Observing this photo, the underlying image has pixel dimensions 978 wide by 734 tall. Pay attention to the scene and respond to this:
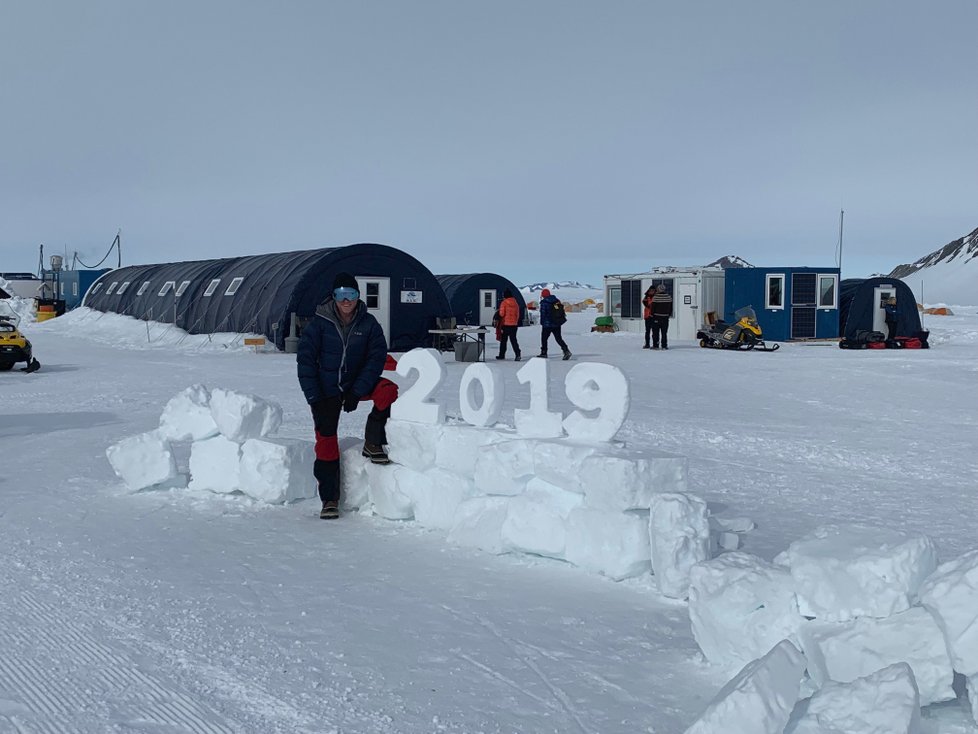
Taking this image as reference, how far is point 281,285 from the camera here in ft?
75.3

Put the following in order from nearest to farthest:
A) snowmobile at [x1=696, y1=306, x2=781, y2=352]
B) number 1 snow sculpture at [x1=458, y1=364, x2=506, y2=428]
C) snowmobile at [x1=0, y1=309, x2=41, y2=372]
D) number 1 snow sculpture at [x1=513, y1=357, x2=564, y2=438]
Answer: number 1 snow sculpture at [x1=513, y1=357, x2=564, y2=438]
number 1 snow sculpture at [x1=458, y1=364, x2=506, y2=428]
snowmobile at [x1=0, y1=309, x2=41, y2=372]
snowmobile at [x1=696, y1=306, x2=781, y2=352]

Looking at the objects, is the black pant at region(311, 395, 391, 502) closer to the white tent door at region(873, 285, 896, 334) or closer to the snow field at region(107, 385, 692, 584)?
the snow field at region(107, 385, 692, 584)

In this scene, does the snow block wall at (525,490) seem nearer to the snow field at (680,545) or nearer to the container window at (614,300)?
the snow field at (680,545)

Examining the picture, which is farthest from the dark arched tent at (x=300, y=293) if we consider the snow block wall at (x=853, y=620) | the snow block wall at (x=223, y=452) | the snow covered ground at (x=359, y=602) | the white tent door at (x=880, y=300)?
the snow block wall at (x=853, y=620)

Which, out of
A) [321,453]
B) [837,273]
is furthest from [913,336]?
[321,453]

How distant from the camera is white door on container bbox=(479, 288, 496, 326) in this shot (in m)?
36.6

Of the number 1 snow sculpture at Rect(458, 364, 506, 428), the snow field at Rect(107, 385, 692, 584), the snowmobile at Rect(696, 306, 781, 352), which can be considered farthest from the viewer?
the snowmobile at Rect(696, 306, 781, 352)

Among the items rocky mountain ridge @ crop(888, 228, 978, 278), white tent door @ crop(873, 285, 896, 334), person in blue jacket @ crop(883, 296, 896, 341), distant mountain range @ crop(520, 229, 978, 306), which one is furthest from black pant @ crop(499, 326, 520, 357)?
rocky mountain ridge @ crop(888, 228, 978, 278)

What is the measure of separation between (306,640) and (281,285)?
19506mm

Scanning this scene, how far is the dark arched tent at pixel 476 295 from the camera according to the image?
36.0 m

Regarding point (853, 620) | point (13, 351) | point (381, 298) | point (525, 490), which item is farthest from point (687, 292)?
point (853, 620)

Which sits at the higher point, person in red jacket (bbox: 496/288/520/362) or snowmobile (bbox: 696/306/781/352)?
person in red jacket (bbox: 496/288/520/362)

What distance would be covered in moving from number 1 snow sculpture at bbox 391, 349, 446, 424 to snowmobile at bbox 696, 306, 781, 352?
18052mm

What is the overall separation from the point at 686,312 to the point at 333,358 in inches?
912
